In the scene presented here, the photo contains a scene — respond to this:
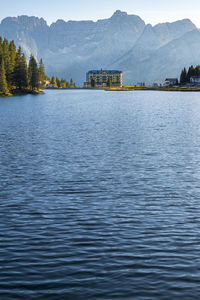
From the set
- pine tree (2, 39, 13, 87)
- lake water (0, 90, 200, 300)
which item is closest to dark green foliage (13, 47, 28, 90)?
pine tree (2, 39, 13, 87)

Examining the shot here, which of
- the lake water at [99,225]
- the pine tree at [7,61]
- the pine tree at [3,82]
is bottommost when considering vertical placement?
the lake water at [99,225]

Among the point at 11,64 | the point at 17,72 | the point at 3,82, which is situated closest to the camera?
the point at 3,82

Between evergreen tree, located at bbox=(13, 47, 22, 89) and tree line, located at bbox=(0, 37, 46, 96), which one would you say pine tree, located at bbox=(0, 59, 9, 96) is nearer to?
tree line, located at bbox=(0, 37, 46, 96)

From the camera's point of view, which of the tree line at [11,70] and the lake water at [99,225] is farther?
the tree line at [11,70]

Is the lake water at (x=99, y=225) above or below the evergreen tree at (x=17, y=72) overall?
below

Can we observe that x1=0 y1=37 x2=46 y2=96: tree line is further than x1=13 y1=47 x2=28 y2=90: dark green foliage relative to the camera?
No

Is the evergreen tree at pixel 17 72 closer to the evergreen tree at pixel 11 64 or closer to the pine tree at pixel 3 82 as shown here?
the evergreen tree at pixel 11 64

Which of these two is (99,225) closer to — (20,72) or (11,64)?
(11,64)

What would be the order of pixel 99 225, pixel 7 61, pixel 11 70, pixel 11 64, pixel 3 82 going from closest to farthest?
pixel 99 225 < pixel 3 82 < pixel 7 61 < pixel 11 70 < pixel 11 64

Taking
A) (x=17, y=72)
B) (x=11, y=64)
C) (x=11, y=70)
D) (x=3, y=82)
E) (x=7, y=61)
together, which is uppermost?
(x=7, y=61)

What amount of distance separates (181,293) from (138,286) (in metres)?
1.58

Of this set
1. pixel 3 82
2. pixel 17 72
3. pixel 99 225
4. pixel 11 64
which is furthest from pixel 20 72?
pixel 99 225

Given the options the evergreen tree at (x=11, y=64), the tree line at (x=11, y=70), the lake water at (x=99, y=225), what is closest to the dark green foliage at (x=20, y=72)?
the tree line at (x=11, y=70)

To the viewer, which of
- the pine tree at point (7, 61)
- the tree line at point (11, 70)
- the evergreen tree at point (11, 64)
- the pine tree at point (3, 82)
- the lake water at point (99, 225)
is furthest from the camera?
the evergreen tree at point (11, 64)
